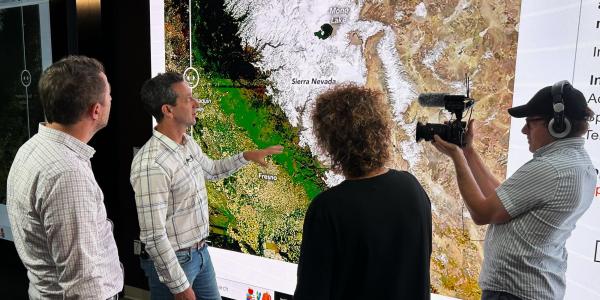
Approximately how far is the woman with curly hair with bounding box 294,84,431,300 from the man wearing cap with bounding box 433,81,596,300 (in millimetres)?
399

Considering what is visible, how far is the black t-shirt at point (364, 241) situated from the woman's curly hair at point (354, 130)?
5 cm

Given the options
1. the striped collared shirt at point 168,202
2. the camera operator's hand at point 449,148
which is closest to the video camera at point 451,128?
the camera operator's hand at point 449,148

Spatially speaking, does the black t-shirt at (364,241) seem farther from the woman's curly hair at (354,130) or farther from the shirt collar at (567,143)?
the shirt collar at (567,143)

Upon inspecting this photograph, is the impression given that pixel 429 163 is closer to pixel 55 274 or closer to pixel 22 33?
pixel 55 274

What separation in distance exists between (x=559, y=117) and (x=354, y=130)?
2.52ft

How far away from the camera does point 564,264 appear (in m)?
1.50

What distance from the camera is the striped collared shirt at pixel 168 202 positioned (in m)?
1.75

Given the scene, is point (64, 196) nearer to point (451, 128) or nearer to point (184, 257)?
point (184, 257)

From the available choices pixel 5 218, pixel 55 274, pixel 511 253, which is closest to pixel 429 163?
pixel 511 253

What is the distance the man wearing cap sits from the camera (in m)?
1.36

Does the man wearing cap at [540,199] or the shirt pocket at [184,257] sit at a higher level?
the man wearing cap at [540,199]

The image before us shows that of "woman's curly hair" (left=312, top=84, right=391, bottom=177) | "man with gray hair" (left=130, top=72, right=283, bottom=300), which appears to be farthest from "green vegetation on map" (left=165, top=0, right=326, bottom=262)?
"woman's curly hair" (left=312, top=84, right=391, bottom=177)

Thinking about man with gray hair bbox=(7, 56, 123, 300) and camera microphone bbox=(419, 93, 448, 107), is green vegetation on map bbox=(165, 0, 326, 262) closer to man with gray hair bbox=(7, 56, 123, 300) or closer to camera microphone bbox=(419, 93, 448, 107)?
camera microphone bbox=(419, 93, 448, 107)

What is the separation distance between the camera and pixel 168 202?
185 cm
